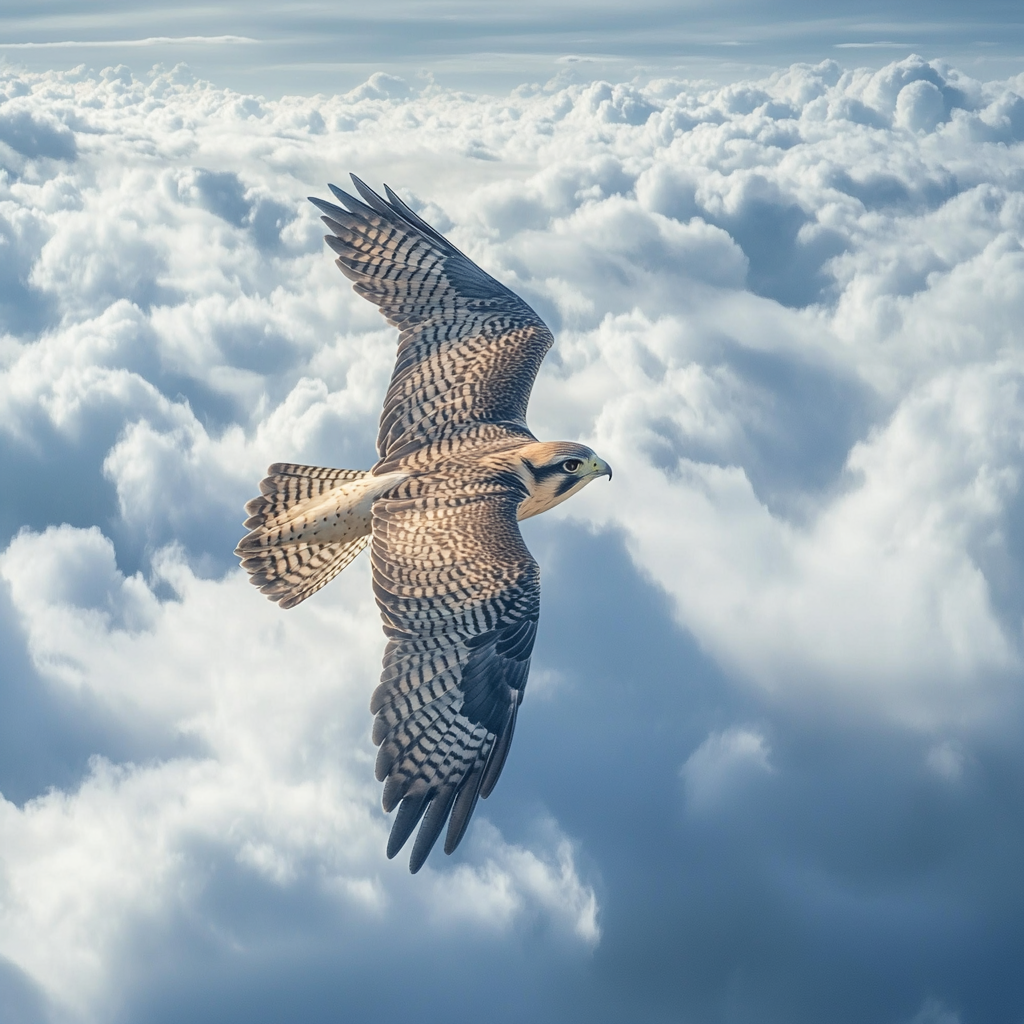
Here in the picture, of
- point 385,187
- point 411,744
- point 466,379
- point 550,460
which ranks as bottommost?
point 411,744

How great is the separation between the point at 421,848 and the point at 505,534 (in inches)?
130

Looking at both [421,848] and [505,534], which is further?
[505,534]

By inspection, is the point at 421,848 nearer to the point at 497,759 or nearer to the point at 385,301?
the point at 497,759

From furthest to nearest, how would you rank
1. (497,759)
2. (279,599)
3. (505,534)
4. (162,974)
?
(162,974) → (279,599) → (505,534) → (497,759)

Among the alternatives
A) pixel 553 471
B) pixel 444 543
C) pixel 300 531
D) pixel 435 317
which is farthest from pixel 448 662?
pixel 435 317

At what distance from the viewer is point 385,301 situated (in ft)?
48.1

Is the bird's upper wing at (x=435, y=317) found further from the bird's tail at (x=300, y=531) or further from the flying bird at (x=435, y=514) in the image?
the bird's tail at (x=300, y=531)

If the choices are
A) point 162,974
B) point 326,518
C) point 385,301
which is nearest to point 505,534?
point 326,518

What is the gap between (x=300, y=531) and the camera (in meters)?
11.9

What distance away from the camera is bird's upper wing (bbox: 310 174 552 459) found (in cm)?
1375

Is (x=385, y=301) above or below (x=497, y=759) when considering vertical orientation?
above

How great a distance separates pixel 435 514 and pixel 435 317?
4.44m

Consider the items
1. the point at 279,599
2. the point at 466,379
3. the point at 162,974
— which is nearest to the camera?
the point at 279,599

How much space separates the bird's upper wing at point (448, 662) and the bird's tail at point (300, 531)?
0.94 m
